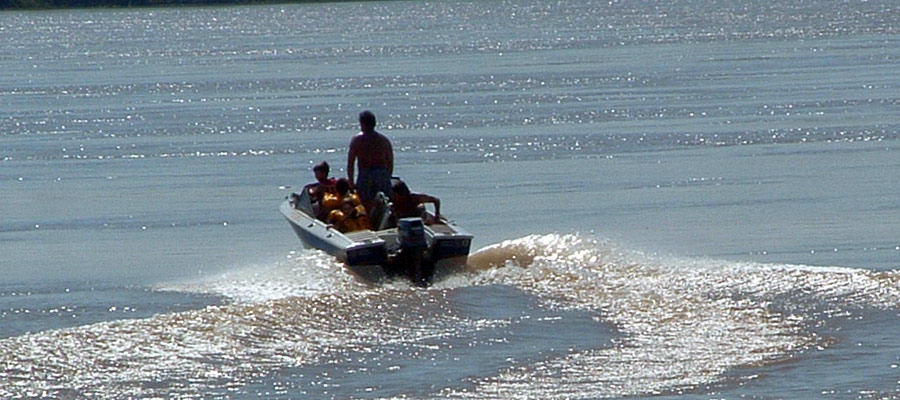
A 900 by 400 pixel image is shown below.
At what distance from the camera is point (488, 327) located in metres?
13.0

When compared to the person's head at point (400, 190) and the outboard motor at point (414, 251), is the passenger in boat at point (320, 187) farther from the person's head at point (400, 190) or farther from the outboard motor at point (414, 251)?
the outboard motor at point (414, 251)

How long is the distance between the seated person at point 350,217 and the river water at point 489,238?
15.1 inches

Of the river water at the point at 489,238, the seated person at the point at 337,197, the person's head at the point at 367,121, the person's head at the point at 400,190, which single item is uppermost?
the person's head at the point at 367,121

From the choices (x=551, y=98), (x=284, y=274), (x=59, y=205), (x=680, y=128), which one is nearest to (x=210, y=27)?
(x=551, y=98)

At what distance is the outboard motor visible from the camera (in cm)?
1499

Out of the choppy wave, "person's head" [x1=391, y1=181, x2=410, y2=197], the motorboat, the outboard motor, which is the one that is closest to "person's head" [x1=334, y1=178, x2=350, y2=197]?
"person's head" [x1=391, y1=181, x2=410, y2=197]

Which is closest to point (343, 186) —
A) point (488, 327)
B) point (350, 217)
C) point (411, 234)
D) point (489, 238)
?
point (350, 217)

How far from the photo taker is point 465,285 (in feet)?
49.2

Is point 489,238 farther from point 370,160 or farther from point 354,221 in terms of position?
point 354,221

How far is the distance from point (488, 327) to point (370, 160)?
4014 millimetres

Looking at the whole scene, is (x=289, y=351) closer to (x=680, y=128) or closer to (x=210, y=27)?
(x=680, y=128)

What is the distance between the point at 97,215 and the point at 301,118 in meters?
14.8

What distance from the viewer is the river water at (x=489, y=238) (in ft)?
37.9

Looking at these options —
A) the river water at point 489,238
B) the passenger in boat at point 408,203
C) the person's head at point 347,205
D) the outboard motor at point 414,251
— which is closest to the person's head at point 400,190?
the passenger in boat at point 408,203
